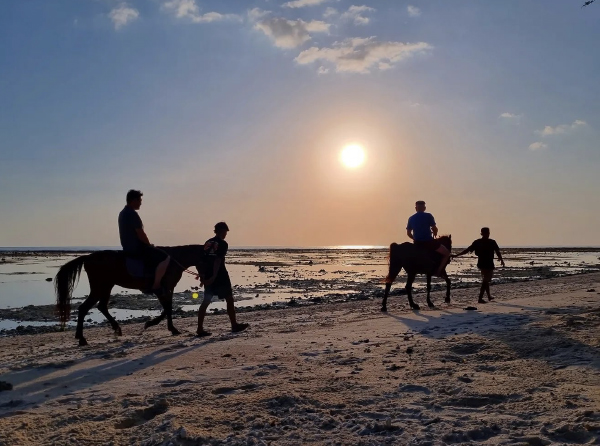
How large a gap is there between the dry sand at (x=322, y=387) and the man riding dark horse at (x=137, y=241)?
4.25ft

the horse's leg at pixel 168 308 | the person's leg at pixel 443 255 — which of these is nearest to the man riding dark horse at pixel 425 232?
the person's leg at pixel 443 255

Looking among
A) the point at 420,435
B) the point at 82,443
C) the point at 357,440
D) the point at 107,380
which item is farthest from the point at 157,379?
the point at 420,435

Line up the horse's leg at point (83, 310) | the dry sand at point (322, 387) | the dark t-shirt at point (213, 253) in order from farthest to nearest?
1. the dark t-shirt at point (213, 253)
2. the horse's leg at point (83, 310)
3. the dry sand at point (322, 387)

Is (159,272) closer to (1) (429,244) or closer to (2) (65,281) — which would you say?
(2) (65,281)

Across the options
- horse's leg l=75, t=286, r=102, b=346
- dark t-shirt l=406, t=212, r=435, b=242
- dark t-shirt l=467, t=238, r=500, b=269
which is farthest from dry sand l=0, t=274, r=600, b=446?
dark t-shirt l=467, t=238, r=500, b=269

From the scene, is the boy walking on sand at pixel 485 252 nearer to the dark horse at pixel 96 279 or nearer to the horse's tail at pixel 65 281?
the dark horse at pixel 96 279

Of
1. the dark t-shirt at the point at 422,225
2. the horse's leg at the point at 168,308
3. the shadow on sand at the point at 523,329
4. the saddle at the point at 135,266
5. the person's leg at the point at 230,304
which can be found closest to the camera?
the shadow on sand at the point at 523,329

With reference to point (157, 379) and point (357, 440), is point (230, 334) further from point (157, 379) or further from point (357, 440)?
point (357, 440)

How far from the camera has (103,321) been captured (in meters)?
13.0

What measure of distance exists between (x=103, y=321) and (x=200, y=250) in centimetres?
492

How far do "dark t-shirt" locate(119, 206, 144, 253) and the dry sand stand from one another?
168 centimetres

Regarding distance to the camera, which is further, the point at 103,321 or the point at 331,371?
the point at 103,321

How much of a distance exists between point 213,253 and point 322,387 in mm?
4331

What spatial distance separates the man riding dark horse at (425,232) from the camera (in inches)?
477
